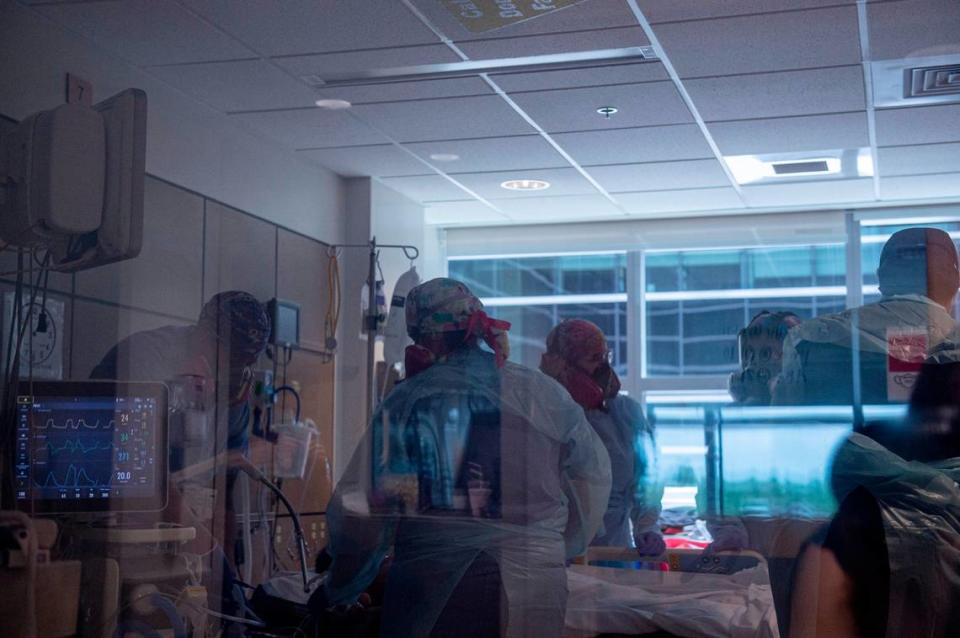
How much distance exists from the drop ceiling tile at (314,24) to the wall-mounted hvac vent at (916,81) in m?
1.02

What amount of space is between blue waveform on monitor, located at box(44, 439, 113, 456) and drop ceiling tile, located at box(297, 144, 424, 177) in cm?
96

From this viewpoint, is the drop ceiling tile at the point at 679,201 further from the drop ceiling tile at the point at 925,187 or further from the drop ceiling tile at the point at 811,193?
the drop ceiling tile at the point at 925,187

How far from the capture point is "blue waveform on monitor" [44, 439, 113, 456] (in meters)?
1.86

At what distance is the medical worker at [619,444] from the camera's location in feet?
5.71

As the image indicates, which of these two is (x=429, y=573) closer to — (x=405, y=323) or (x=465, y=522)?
(x=465, y=522)

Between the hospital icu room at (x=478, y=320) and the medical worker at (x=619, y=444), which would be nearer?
the hospital icu room at (x=478, y=320)

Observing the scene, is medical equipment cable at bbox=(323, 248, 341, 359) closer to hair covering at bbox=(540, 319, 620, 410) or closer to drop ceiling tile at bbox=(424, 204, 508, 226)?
drop ceiling tile at bbox=(424, 204, 508, 226)

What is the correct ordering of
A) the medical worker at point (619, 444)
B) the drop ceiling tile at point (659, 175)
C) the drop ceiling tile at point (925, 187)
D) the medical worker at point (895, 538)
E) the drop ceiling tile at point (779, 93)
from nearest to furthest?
the medical worker at point (895, 538) → the drop ceiling tile at point (925, 187) → the medical worker at point (619, 444) → the drop ceiling tile at point (659, 175) → the drop ceiling tile at point (779, 93)

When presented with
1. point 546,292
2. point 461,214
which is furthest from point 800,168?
point 461,214

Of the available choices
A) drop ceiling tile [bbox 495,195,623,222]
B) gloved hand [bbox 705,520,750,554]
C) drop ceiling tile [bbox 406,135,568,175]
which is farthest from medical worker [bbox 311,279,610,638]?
drop ceiling tile [bbox 406,135,568,175]

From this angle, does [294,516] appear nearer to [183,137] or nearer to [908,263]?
[183,137]

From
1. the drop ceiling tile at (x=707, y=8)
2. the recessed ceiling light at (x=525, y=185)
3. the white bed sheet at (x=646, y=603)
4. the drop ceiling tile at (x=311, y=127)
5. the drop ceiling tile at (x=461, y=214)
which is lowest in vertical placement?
the white bed sheet at (x=646, y=603)

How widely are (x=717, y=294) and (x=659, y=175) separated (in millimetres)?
601

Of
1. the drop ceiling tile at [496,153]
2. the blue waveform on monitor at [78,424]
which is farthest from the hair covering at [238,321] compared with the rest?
the drop ceiling tile at [496,153]
